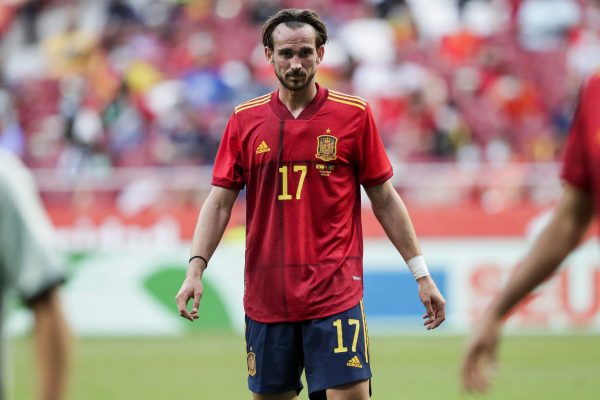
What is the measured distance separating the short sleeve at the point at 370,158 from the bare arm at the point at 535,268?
Result: 259 centimetres

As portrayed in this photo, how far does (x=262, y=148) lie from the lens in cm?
629

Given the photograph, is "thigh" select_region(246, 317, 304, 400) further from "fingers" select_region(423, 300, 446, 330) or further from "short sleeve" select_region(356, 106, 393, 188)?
"short sleeve" select_region(356, 106, 393, 188)

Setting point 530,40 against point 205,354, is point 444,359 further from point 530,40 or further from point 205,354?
point 530,40

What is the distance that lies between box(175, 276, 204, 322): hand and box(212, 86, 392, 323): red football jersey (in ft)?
1.06

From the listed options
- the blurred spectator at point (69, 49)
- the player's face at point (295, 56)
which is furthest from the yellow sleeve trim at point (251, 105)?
the blurred spectator at point (69, 49)

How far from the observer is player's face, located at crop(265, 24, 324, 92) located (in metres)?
6.26

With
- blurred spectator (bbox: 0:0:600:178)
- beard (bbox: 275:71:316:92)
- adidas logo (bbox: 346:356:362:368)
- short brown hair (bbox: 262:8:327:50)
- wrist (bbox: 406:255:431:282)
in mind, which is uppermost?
blurred spectator (bbox: 0:0:600:178)

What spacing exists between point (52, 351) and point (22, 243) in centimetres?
30

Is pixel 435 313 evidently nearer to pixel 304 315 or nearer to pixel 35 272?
pixel 304 315

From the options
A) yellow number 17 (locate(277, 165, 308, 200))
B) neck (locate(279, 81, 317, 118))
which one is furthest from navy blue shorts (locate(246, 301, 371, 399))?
neck (locate(279, 81, 317, 118))

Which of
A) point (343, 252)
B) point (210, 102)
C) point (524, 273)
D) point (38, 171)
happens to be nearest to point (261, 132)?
point (343, 252)

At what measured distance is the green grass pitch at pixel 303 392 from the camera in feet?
38.0

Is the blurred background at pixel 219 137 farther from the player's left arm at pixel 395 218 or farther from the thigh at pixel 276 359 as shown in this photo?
the thigh at pixel 276 359

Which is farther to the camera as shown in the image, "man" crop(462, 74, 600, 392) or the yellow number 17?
the yellow number 17
